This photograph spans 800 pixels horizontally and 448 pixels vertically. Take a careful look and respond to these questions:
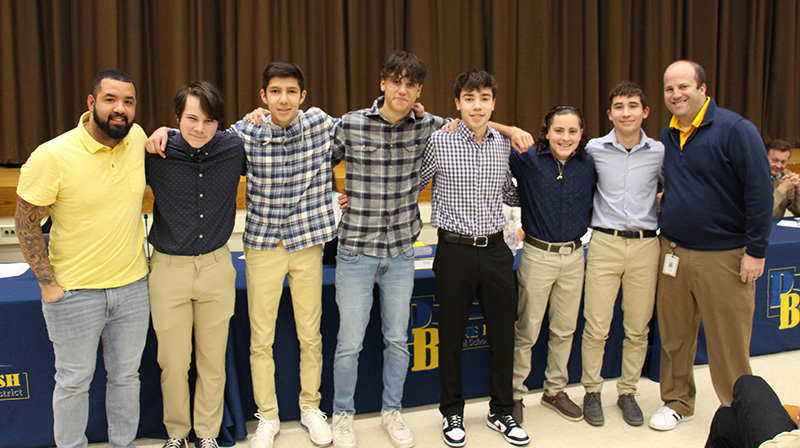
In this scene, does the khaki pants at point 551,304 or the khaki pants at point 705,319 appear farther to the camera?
the khaki pants at point 551,304

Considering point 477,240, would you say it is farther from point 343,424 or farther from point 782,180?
point 782,180

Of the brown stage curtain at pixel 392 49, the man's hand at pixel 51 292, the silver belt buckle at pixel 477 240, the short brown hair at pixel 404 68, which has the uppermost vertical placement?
the brown stage curtain at pixel 392 49

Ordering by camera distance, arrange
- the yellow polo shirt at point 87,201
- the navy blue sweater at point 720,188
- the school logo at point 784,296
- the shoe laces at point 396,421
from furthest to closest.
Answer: the school logo at point 784,296 → the shoe laces at point 396,421 → the navy blue sweater at point 720,188 → the yellow polo shirt at point 87,201

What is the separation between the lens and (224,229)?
79.1 inches

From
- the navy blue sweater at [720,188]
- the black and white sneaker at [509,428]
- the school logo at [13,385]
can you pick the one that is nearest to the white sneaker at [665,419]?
the black and white sneaker at [509,428]

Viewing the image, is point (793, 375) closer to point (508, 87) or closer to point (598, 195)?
point (598, 195)

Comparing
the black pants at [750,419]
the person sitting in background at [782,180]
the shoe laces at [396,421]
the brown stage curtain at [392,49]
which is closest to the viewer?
the black pants at [750,419]

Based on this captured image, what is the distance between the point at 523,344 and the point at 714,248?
833 millimetres

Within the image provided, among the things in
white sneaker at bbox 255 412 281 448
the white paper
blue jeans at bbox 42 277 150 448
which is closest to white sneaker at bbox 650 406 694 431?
white sneaker at bbox 255 412 281 448

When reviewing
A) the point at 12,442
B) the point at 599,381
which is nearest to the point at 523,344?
the point at 599,381

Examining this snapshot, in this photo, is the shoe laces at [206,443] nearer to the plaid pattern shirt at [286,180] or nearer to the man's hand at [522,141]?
the plaid pattern shirt at [286,180]

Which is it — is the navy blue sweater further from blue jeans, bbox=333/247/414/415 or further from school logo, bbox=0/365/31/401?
school logo, bbox=0/365/31/401

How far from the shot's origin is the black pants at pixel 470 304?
83.7 inches

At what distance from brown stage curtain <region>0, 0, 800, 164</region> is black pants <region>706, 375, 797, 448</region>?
12.8 feet
